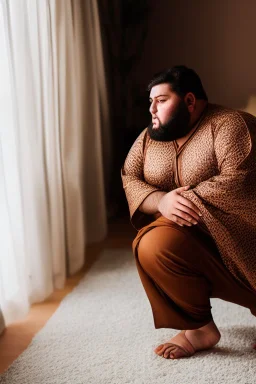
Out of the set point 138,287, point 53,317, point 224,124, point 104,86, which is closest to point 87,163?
point 104,86

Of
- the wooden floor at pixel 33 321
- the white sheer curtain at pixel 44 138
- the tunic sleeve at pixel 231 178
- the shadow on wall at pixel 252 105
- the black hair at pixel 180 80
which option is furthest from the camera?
the shadow on wall at pixel 252 105

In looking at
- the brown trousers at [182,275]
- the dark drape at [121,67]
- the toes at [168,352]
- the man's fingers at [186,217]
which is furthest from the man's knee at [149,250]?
the dark drape at [121,67]

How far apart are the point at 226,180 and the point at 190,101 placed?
320 millimetres

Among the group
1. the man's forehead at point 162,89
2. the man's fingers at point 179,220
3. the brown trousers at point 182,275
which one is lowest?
the brown trousers at point 182,275

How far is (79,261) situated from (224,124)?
128 cm

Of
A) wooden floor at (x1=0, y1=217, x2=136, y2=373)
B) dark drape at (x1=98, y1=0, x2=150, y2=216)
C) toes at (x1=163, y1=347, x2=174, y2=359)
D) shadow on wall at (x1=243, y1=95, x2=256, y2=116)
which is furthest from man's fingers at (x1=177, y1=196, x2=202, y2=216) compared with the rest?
shadow on wall at (x1=243, y1=95, x2=256, y2=116)

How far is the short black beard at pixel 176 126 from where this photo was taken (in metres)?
1.78

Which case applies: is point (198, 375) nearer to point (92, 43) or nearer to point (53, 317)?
point (53, 317)

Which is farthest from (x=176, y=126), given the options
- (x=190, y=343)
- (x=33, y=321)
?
(x=33, y=321)

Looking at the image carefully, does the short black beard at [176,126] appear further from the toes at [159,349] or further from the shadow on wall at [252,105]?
the shadow on wall at [252,105]

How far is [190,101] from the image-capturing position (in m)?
1.81

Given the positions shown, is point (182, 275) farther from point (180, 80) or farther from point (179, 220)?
point (180, 80)

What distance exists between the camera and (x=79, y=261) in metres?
2.72

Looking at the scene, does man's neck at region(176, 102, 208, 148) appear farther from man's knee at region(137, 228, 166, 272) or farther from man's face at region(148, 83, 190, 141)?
man's knee at region(137, 228, 166, 272)
